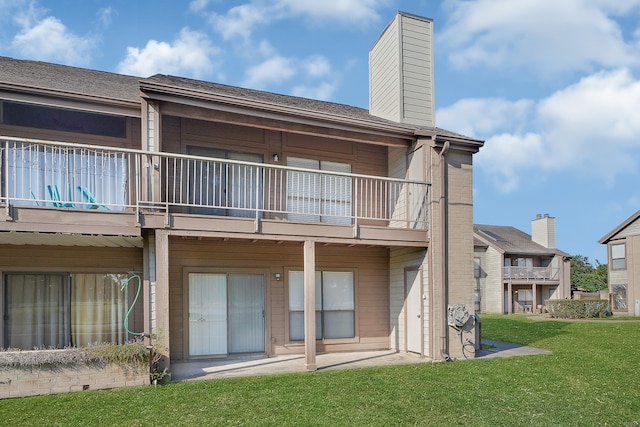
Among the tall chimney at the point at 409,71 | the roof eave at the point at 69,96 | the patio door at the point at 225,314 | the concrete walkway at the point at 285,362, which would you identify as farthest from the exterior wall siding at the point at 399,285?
the roof eave at the point at 69,96

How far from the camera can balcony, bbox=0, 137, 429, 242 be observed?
7918 millimetres

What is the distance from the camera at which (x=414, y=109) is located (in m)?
12.5

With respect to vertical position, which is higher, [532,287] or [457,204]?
[457,204]

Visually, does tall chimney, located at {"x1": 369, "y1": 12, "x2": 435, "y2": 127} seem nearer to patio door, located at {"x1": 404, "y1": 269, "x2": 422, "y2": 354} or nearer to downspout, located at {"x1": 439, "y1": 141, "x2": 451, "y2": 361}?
downspout, located at {"x1": 439, "y1": 141, "x2": 451, "y2": 361}

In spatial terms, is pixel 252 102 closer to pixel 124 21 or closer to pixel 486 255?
pixel 124 21

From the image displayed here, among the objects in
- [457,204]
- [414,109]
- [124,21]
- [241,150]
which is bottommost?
[457,204]

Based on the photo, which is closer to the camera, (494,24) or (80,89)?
(80,89)

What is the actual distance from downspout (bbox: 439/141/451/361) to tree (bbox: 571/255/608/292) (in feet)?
120

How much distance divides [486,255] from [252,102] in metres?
27.7

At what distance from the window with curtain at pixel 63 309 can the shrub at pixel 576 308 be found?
21.3m

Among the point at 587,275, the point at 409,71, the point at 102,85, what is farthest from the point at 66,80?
the point at 587,275

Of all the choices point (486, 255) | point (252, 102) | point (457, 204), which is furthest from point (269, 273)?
point (486, 255)

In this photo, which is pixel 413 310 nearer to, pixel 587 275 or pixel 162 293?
pixel 162 293

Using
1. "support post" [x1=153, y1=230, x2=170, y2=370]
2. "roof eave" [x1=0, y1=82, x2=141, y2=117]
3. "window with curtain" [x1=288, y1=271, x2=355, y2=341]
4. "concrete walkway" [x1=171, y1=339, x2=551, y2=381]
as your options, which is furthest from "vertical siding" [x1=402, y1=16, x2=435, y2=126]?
"support post" [x1=153, y1=230, x2=170, y2=370]
